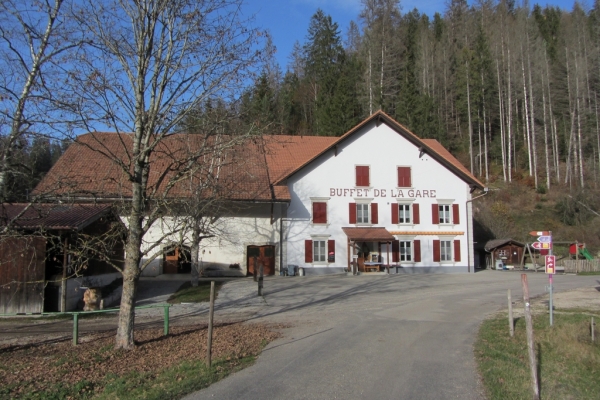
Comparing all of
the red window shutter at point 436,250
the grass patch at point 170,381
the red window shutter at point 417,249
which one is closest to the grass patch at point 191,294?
the grass patch at point 170,381

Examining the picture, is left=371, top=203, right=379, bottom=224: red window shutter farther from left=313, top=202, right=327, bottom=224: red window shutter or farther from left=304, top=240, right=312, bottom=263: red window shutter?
left=304, top=240, right=312, bottom=263: red window shutter

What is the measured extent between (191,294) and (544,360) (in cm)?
1441

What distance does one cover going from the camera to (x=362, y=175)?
33031mm

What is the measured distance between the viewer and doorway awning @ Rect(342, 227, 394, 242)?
3053 cm

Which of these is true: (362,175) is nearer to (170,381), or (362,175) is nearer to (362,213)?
(362,213)

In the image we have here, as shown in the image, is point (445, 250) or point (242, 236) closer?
point (242, 236)

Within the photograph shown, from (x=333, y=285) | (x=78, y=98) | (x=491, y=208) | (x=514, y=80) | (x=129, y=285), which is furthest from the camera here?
(x=514, y=80)

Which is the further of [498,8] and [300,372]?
[498,8]

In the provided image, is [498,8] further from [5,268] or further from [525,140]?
[5,268]

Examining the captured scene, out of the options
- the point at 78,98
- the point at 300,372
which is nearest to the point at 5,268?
the point at 78,98

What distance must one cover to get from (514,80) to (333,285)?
40.5 metres

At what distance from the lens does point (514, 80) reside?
177ft

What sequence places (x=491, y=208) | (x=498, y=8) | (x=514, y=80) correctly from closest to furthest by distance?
(x=491, y=208)
(x=514, y=80)
(x=498, y=8)

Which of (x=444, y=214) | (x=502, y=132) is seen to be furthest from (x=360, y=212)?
(x=502, y=132)
